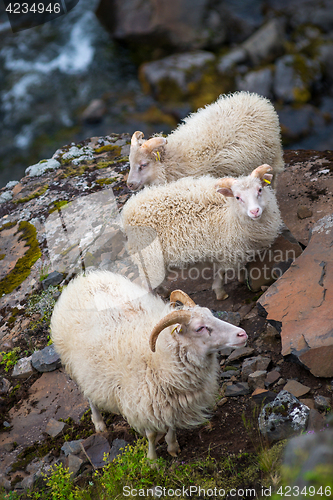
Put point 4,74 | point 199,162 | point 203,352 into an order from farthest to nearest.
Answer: point 4,74
point 199,162
point 203,352

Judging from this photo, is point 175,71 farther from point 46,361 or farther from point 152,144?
point 46,361

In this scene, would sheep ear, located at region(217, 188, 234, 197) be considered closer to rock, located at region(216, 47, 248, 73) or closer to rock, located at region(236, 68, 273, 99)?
rock, located at region(236, 68, 273, 99)

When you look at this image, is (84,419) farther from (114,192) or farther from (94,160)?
(94,160)

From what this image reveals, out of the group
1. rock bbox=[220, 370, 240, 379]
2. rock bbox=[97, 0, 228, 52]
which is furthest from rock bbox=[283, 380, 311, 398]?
rock bbox=[97, 0, 228, 52]

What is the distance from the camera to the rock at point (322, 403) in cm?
349

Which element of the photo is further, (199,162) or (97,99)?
(97,99)

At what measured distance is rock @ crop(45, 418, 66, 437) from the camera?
461 centimetres

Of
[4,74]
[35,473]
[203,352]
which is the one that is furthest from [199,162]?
[4,74]

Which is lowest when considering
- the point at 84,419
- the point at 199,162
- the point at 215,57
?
the point at 84,419

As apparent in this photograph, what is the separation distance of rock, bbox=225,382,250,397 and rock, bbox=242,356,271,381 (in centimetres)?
11

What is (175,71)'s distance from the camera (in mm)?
12812

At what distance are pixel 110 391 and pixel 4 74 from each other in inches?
564

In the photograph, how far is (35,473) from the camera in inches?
164

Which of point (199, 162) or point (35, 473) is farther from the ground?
point (199, 162)
